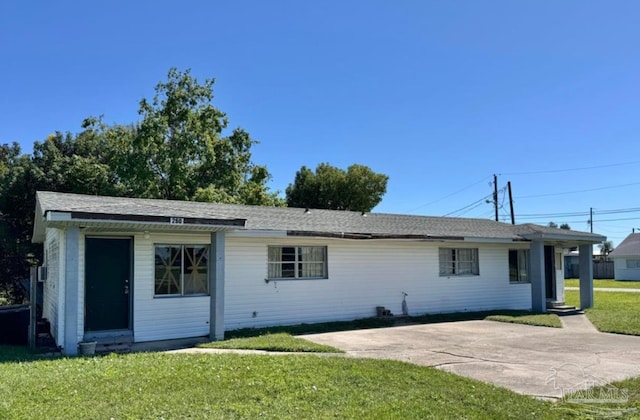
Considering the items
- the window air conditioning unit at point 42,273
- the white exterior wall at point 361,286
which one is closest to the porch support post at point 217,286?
the white exterior wall at point 361,286

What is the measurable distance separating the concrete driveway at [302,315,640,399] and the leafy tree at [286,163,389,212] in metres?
28.1

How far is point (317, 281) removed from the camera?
1434 cm

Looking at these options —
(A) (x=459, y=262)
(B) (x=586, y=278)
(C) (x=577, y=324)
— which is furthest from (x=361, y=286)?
(B) (x=586, y=278)

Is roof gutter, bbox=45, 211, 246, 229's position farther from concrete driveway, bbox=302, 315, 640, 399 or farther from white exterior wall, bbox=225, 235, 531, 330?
concrete driveway, bbox=302, 315, 640, 399

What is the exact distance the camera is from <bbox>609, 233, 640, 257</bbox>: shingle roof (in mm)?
46000

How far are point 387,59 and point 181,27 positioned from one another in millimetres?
6816

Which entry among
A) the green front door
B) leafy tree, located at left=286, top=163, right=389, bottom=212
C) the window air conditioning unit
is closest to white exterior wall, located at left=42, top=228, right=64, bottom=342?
the window air conditioning unit

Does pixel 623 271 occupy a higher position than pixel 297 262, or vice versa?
pixel 297 262

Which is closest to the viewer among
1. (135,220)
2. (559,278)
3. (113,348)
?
(135,220)

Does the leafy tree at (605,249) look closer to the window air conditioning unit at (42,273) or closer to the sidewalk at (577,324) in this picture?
the sidewalk at (577,324)

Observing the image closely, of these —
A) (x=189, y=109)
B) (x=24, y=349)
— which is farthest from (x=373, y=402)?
(x=189, y=109)

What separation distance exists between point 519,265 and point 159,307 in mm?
13675

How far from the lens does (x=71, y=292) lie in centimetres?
952

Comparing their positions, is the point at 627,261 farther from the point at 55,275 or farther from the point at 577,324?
the point at 55,275
